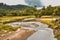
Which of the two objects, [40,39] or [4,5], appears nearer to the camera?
[40,39]

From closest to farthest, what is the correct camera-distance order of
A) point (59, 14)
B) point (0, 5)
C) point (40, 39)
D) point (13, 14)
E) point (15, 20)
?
point (40, 39), point (15, 20), point (59, 14), point (13, 14), point (0, 5)

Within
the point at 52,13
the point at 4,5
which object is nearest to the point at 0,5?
→ the point at 4,5

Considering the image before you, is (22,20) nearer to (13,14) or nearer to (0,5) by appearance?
(13,14)

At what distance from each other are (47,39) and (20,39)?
15.8 feet

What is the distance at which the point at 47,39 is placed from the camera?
118 feet

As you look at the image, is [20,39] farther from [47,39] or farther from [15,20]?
[15,20]

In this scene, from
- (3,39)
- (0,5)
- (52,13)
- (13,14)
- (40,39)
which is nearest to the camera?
(3,39)

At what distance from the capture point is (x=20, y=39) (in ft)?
115

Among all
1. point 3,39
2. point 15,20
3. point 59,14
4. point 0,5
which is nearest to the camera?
point 3,39

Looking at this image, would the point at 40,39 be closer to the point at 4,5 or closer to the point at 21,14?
the point at 21,14

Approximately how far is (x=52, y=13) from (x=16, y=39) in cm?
6510

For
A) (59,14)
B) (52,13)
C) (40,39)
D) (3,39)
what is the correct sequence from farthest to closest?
(52,13)
(59,14)
(40,39)
(3,39)

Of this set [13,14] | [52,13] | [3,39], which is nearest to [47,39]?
[3,39]

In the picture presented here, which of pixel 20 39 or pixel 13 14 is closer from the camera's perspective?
pixel 20 39
